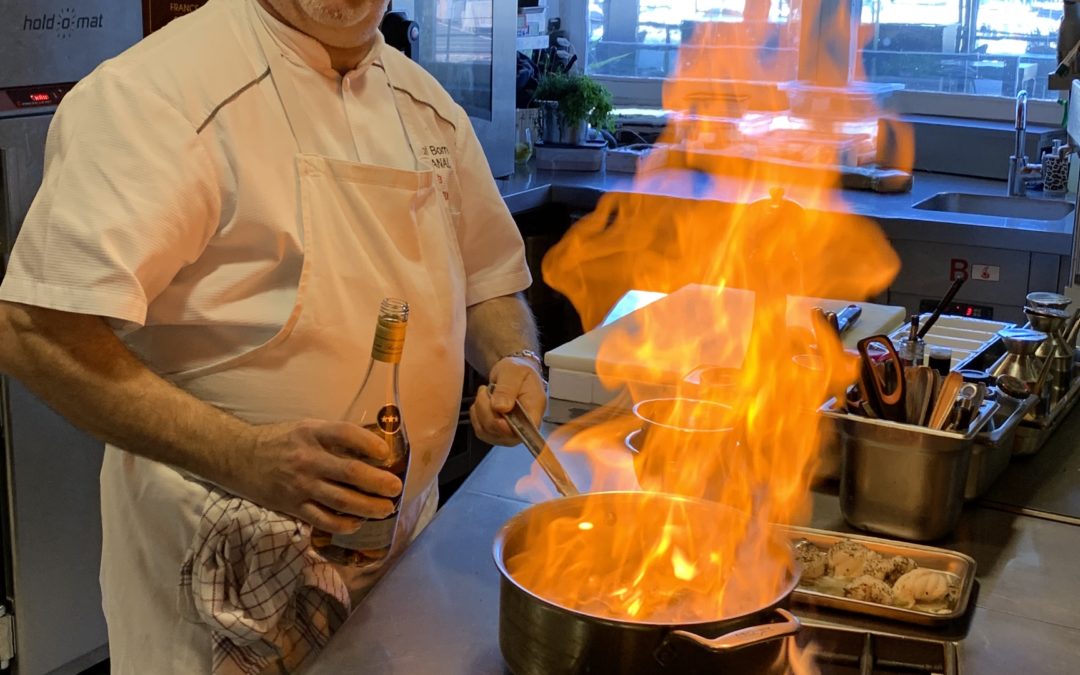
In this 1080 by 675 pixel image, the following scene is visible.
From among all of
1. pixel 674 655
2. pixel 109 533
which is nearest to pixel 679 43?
pixel 109 533

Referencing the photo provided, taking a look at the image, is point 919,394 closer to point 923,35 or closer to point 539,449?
point 539,449

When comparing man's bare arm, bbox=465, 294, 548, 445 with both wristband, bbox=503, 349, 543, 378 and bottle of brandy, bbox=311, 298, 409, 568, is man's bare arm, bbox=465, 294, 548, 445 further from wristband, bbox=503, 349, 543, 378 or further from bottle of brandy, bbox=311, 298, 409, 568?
bottle of brandy, bbox=311, 298, 409, 568

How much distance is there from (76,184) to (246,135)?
0.68ft

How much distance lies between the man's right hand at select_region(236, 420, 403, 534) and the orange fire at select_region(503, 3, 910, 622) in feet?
0.54

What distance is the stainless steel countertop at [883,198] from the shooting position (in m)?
3.09

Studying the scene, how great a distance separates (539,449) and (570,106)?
3.02m

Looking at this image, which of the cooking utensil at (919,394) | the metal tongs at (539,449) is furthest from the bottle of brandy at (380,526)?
the cooking utensil at (919,394)

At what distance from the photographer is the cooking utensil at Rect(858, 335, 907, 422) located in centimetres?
133

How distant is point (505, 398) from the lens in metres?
1.36

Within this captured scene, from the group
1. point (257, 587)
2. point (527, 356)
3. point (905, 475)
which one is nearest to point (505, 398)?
point (527, 356)

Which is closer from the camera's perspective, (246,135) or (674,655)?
(674,655)

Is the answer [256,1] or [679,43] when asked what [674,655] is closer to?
[256,1]

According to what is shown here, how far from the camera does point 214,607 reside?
125 cm

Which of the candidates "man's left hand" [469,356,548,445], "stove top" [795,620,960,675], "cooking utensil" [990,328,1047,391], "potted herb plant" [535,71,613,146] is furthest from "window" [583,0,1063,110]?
"stove top" [795,620,960,675]
